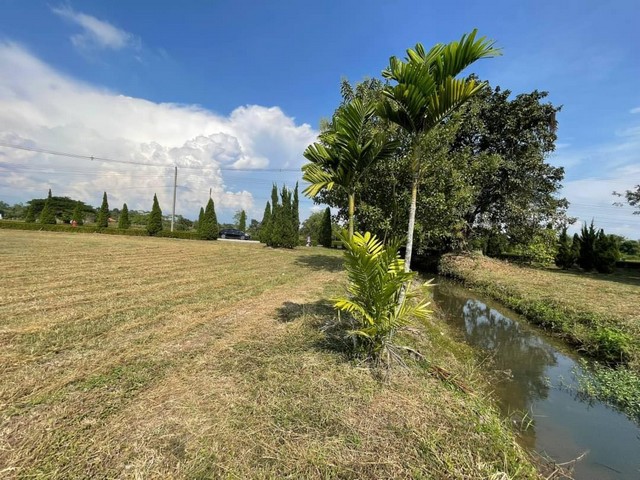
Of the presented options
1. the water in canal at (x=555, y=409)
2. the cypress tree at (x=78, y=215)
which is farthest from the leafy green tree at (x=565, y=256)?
the cypress tree at (x=78, y=215)

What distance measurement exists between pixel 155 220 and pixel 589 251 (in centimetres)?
3420

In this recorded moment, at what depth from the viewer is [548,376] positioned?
461 centimetres

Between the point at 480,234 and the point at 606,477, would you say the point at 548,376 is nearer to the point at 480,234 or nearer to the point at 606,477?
the point at 606,477

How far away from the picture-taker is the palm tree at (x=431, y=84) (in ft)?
10.8

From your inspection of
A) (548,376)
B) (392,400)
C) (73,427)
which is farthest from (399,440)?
(548,376)

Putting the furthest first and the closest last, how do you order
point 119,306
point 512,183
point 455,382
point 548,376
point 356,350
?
point 512,183 → point 119,306 → point 548,376 → point 356,350 → point 455,382

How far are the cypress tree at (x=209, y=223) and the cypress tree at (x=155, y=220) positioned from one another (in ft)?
15.1

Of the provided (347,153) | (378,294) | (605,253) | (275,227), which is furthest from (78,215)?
(605,253)

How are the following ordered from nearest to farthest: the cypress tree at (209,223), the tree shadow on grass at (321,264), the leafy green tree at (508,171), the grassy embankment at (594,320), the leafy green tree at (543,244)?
1. the grassy embankment at (594,320)
2. the tree shadow on grass at (321,264)
3. the leafy green tree at (508,171)
4. the leafy green tree at (543,244)
5. the cypress tree at (209,223)

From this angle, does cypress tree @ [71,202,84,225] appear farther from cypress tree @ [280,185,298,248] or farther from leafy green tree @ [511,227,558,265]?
leafy green tree @ [511,227,558,265]

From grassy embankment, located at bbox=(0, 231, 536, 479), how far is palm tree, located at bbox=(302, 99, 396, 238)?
1978 millimetres

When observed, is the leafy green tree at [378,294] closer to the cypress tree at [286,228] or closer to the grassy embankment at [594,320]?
the grassy embankment at [594,320]

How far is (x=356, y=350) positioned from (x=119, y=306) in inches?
171

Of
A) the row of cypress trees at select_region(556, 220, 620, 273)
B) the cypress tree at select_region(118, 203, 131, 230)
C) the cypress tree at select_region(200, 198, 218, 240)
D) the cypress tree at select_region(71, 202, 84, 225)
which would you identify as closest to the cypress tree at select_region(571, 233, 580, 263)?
the row of cypress trees at select_region(556, 220, 620, 273)
